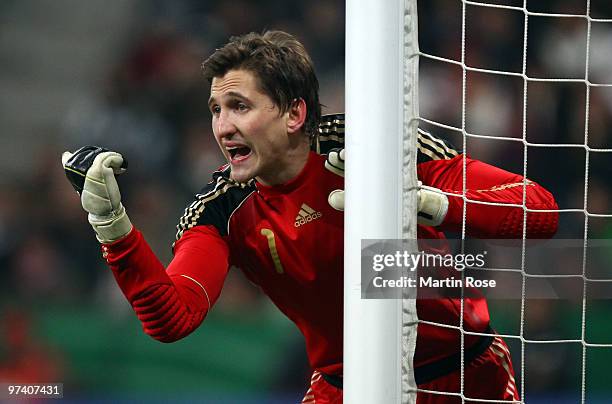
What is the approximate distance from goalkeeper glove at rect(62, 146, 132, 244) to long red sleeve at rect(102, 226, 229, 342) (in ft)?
0.21

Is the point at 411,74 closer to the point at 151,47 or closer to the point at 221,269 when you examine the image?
the point at 221,269

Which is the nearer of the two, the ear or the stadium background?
the ear

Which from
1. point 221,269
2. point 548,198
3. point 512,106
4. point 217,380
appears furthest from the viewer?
point 512,106

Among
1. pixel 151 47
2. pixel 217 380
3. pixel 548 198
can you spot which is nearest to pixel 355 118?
pixel 548 198

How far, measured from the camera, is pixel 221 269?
7.97 feet

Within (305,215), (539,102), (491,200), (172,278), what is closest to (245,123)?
(305,215)

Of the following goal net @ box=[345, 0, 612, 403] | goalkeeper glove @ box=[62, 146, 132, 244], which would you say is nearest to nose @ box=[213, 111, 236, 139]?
goalkeeper glove @ box=[62, 146, 132, 244]

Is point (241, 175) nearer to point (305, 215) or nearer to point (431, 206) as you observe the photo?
point (305, 215)

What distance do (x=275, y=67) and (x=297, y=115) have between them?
0.41 ft

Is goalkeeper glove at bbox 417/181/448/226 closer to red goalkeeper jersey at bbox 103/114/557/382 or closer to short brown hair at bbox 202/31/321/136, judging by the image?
red goalkeeper jersey at bbox 103/114/557/382

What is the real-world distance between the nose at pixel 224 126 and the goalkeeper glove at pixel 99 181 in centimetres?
35

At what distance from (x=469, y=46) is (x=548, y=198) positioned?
8.93ft

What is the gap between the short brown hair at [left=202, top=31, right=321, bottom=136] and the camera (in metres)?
2.43

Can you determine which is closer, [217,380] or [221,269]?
[221,269]
